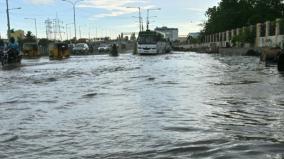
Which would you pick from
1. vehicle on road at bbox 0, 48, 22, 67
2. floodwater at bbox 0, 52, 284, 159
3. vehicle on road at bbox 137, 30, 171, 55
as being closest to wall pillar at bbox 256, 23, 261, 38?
vehicle on road at bbox 137, 30, 171, 55

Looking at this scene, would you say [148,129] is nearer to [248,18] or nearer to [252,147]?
[252,147]

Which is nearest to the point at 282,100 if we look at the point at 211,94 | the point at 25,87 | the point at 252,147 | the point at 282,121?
the point at 211,94

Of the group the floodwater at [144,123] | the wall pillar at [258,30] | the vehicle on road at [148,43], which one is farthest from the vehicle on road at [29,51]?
the floodwater at [144,123]

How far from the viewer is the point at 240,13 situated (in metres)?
108

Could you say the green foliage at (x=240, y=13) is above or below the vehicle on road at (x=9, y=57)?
above

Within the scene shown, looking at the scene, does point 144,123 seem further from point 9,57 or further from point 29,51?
point 29,51

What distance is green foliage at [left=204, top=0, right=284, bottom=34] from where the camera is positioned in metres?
95.0

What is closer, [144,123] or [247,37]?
[144,123]

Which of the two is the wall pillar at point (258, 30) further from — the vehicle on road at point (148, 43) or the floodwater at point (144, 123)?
the floodwater at point (144, 123)

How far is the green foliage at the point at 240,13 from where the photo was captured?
95000 mm

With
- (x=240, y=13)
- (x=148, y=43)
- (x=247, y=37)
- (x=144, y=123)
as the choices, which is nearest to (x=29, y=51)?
(x=148, y=43)

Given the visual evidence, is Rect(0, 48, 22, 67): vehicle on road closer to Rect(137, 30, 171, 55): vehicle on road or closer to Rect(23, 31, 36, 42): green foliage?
Rect(137, 30, 171, 55): vehicle on road

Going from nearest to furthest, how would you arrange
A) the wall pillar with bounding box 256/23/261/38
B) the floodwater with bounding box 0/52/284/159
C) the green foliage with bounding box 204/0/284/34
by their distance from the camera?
the floodwater with bounding box 0/52/284/159 < the wall pillar with bounding box 256/23/261/38 < the green foliage with bounding box 204/0/284/34

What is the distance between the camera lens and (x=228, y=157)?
654 centimetres
